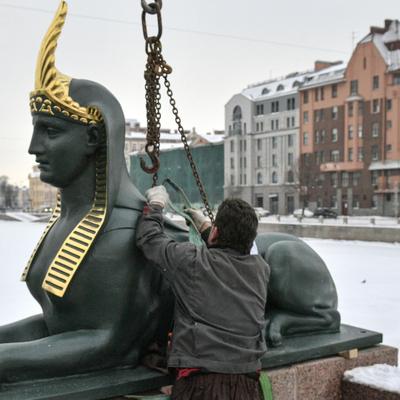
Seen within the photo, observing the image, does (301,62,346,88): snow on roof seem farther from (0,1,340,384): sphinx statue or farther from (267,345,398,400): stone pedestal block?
(0,1,340,384): sphinx statue

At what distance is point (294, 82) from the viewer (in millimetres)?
54312

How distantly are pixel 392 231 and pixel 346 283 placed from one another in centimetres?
1174

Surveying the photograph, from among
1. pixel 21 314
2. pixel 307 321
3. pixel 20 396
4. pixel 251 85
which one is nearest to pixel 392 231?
pixel 21 314

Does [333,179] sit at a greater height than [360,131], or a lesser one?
lesser

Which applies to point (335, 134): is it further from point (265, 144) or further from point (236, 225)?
point (236, 225)

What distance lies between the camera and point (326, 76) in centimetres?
5003

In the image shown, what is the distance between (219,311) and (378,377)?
1378 millimetres

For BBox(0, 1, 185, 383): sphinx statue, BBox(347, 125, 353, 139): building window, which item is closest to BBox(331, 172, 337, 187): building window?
BBox(347, 125, 353, 139): building window

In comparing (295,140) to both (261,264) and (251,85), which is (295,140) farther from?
(261,264)

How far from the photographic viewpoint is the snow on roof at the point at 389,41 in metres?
44.4

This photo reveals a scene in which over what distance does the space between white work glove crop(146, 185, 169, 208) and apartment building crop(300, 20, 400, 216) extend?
1566 inches

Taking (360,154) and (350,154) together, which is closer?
(360,154)

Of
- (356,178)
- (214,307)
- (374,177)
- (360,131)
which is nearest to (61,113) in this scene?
(214,307)

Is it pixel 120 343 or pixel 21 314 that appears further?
pixel 21 314
